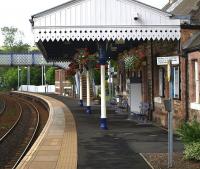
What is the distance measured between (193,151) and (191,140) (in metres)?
0.42

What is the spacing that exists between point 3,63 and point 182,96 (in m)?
56.3

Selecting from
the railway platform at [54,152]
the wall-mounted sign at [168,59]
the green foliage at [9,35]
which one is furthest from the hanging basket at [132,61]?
the green foliage at [9,35]

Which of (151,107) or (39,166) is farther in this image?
(151,107)

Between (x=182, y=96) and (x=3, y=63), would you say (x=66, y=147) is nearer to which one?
(x=182, y=96)

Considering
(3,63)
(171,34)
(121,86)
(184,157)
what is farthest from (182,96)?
(3,63)

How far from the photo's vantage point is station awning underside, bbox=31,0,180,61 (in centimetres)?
1689

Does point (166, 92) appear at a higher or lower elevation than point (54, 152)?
higher

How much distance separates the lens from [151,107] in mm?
21672

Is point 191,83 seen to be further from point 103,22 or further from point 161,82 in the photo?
point 161,82

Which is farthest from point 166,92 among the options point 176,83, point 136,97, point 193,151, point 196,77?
point 193,151

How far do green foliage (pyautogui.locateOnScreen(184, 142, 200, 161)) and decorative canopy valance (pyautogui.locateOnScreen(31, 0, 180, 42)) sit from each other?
6.75 meters

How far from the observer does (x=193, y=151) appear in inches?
433

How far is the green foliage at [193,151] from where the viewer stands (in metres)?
10.9

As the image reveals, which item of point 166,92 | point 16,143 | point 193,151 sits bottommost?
point 16,143
